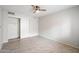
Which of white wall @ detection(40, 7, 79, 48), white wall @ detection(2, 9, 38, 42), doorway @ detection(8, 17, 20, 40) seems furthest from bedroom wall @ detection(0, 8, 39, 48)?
white wall @ detection(40, 7, 79, 48)

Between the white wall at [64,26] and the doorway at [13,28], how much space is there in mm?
2114

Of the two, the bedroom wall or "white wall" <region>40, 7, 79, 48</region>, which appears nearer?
"white wall" <region>40, 7, 79, 48</region>

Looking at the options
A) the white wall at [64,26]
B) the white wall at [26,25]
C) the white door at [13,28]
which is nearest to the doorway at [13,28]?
the white door at [13,28]

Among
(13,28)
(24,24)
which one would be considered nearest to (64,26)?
(24,24)

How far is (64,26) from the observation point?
4.25 metres

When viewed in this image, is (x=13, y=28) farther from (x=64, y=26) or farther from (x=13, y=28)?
(x=64, y=26)

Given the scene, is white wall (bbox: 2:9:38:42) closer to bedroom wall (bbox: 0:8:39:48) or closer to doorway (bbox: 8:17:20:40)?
bedroom wall (bbox: 0:8:39:48)

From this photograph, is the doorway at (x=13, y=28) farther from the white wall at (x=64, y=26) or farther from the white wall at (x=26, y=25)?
the white wall at (x=64, y=26)

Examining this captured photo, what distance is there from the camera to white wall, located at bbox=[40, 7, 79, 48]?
364 cm

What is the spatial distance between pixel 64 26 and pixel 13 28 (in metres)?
3.23
